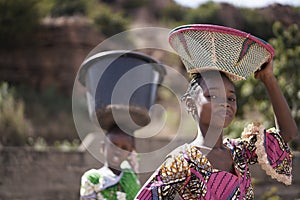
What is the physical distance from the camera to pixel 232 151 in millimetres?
2586

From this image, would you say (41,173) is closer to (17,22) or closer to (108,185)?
(108,185)

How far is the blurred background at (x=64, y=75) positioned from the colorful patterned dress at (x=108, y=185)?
44.7 inches

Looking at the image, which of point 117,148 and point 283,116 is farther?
point 117,148

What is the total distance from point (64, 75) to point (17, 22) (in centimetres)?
257

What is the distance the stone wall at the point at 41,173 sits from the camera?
8461mm

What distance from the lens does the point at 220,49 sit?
96.2 inches

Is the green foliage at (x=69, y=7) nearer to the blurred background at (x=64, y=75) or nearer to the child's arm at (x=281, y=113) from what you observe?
the blurred background at (x=64, y=75)

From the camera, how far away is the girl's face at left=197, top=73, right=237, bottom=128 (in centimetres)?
246

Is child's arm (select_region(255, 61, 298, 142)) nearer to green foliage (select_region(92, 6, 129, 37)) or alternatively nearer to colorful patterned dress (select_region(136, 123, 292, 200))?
colorful patterned dress (select_region(136, 123, 292, 200))

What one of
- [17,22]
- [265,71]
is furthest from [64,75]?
[265,71]

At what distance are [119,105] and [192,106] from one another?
1.60 meters

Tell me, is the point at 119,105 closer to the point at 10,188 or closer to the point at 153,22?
the point at 10,188

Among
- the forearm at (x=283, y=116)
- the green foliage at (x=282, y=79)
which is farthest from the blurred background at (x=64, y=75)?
the forearm at (x=283, y=116)

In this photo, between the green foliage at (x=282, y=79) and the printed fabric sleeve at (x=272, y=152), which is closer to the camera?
the printed fabric sleeve at (x=272, y=152)
